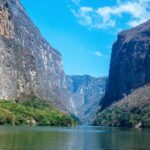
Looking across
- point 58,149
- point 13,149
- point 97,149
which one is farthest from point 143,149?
point 13,149

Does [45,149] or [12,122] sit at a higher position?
[12,122]

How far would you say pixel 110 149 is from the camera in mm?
68688

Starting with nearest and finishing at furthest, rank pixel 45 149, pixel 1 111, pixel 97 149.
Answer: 1. pixel 45 149
2. pixel 97 149
3. pixel 1 111

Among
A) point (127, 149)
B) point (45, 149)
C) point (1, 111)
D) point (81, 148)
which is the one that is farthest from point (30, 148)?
point (1, 111)

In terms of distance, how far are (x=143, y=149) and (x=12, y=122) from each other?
424 ft

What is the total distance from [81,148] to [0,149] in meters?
14.2

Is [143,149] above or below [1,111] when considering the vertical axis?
below

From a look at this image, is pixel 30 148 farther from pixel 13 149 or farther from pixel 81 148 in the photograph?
pixel 81 148

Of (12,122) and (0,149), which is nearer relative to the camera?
(0,149)

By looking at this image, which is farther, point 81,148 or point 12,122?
point 12,122

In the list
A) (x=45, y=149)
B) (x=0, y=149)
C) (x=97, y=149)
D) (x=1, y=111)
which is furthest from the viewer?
(x=1, y=111)

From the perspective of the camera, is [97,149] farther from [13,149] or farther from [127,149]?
[13,149]

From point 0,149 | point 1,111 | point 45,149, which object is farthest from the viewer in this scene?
point 1,111

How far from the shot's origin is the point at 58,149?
64562mm
